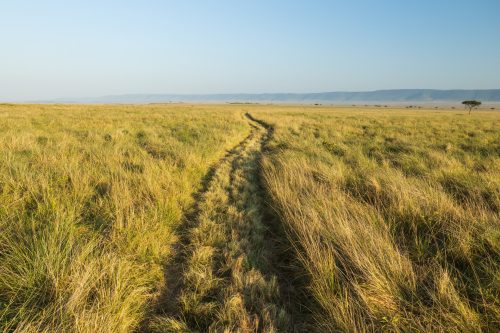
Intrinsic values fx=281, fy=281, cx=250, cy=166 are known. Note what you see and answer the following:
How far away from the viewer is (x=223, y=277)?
3.14 metres

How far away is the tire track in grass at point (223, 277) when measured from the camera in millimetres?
2506

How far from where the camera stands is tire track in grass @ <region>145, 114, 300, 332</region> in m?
2.51

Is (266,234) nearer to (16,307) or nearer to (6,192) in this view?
(16,307)

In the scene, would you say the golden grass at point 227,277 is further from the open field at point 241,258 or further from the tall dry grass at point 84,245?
the tall dry grass at point 84,245

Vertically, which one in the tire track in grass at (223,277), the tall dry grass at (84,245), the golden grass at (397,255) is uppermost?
the tall dry grass at (84,245)

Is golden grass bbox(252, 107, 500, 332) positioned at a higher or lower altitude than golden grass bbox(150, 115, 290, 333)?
higher

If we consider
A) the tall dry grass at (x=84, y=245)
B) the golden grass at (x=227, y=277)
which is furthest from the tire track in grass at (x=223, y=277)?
the tall dry grass at (x=84, y=245)

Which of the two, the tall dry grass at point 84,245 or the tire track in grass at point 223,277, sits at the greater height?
the tall dry grass at point 84,245

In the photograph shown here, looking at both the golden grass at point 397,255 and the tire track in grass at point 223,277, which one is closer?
the golden grass at point 397,255

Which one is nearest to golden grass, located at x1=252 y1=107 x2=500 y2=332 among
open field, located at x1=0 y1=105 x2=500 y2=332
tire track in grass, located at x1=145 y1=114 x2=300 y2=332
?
open field, located at x1=0 y1=105 x2=500 y2=332

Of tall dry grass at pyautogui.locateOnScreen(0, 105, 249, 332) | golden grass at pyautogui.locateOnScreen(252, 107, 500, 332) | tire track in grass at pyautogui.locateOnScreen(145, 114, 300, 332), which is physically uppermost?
tall dry grass at pyautogui.locateOnScreen(0, 105, 249, 332)

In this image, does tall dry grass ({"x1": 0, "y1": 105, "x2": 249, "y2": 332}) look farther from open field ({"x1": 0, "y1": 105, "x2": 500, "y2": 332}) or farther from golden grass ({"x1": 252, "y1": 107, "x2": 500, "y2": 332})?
golden grass ({"x1": 252, "y1": 107, "x2": 500, "y2": 332})

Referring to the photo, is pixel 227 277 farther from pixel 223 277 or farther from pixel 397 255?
pixel 397 255

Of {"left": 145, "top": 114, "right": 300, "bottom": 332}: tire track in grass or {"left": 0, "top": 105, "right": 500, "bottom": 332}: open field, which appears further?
{"left": 145, "top": 114, "right": 300, "bottom": 332}: tire track in grass
